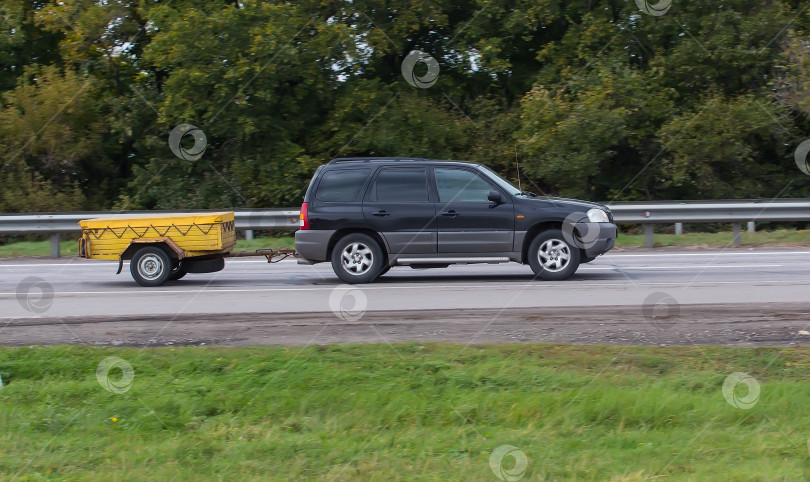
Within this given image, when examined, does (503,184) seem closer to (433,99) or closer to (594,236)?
(594,236)

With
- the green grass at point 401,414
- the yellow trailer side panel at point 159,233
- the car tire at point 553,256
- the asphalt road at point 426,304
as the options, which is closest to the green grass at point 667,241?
the asphalt road at point 426,304

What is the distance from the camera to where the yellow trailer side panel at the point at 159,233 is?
468 inches

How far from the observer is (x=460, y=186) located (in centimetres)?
1204

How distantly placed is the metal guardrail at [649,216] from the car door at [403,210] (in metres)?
5.92

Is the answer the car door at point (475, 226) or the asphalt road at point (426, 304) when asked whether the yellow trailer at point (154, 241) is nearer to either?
the asphalt road at point (426, 304)

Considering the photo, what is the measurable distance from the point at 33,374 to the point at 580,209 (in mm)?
7749

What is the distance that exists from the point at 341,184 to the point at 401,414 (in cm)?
692

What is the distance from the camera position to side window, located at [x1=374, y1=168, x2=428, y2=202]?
12.1 meters

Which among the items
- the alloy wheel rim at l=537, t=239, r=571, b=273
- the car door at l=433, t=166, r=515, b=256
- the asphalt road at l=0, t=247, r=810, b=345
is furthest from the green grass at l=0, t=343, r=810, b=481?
the alloy wheel rim at l=537, t=239, r=571, b=273

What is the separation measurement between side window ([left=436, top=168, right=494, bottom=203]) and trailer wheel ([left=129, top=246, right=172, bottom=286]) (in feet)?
13.9

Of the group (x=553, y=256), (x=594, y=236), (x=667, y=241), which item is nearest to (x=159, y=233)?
(x=553, y=256)

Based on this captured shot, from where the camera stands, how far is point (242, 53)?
2253 cm

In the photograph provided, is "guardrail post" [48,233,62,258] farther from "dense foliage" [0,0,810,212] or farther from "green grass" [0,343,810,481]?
"green grass" [0,343,810,481]

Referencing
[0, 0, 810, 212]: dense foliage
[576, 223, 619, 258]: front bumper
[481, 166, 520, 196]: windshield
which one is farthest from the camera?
[0, 0, 810, 212]: dense foliage
